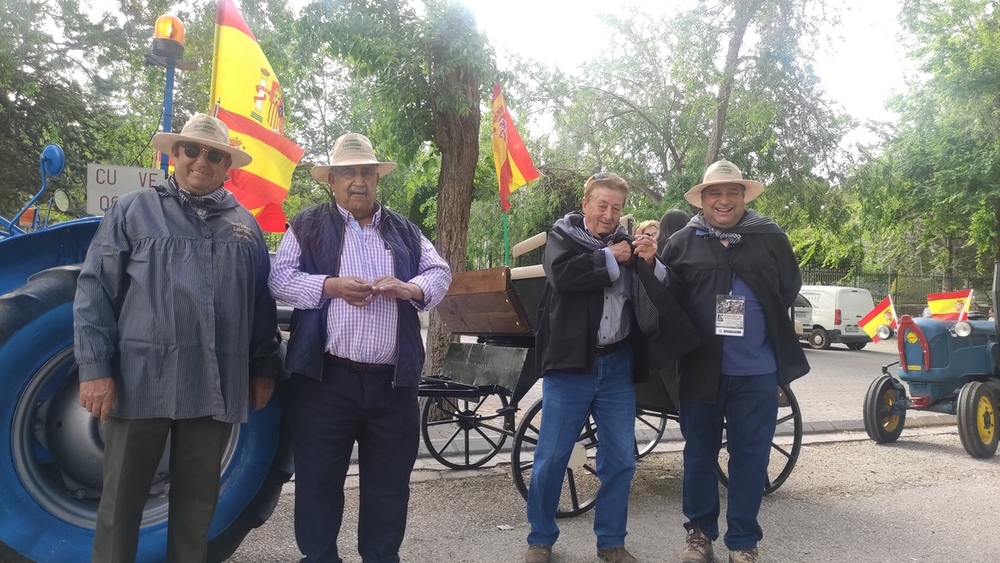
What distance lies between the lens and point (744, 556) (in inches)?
145

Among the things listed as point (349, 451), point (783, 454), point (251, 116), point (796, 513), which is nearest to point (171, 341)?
point (349, 451)

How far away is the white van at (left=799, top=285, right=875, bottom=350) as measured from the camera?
20.0 m

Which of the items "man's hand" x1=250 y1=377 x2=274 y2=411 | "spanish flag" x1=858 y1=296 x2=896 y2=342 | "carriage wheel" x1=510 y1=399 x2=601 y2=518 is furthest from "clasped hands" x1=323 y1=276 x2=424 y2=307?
"spanish flag" x1=858 y1=296 x2=896 y2=342

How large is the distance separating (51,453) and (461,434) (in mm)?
3800

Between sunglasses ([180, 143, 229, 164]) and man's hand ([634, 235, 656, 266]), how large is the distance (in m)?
1.93

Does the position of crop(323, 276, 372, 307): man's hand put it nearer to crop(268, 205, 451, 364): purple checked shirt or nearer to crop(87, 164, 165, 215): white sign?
crop(268, 205, 451, 364): purple checked shirt

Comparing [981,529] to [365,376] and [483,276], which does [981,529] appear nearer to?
[483,276]

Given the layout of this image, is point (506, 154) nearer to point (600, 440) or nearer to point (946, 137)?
point (600, 440)

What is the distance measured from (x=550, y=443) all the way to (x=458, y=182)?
3.66 meters

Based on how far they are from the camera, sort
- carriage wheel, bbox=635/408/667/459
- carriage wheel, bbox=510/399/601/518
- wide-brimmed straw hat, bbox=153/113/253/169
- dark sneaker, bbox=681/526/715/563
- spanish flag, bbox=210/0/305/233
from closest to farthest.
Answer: wide-brimmed straw hat, bbox=153/113/253/169, dark sneaker, bbox=681/526/715/563, carriage wheel, bbox=510/399/601/518, spanish flag, bbox=210/0/305/233, carriage wheel, bbox=635/408/667/459

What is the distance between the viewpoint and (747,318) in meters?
3.76

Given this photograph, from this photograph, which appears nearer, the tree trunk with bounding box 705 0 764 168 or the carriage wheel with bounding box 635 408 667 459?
the carriage wheel with bounding box 635 408 667 459

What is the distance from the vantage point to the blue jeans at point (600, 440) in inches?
147

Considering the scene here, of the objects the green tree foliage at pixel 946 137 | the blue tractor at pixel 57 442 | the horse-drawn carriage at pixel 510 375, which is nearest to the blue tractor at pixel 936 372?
the horse-drawn carriage at pixel 510 375
